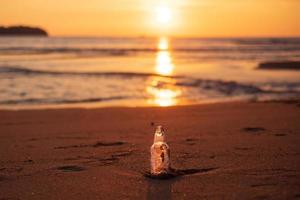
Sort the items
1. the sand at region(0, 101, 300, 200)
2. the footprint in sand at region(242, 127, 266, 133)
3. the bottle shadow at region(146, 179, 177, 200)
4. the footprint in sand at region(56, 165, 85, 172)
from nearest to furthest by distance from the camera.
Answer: the bottle shadow at region(146, 179, 177, 200) < the sand at region(0, 101, 300, 200) < the footprint in sand at region(56, 165, 85, 172) < the footprint in sand at region(242, 127, 266, 133)

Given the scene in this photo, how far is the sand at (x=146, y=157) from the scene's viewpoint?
3.60 metres

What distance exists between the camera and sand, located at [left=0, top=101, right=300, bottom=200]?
360cm

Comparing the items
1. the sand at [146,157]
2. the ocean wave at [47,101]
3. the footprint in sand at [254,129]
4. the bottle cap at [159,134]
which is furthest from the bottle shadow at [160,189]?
the ocean wave at [47,101]

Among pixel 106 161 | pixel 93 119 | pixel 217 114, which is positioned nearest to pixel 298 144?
pixel 106 161

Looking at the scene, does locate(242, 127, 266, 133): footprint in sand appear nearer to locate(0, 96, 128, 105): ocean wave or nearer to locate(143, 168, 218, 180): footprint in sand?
locate(143, 168, 218, 180): footprint in sand

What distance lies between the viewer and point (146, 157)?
466 cm

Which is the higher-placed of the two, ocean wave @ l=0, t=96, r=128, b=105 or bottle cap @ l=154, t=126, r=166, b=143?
ocean wave @ l=0, t=96, r=128, b=105

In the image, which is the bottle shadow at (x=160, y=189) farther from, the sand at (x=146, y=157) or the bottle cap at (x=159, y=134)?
the bottle cap at (x=159, y=134)

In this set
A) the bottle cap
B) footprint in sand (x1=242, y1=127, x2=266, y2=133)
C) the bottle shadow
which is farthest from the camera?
footprint in sand (x1=242, y1=127, x2=266, y2=133)

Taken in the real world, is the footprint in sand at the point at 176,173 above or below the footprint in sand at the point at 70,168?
below

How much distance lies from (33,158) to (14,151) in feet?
1.79

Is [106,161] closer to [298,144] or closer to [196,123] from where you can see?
[298,144]

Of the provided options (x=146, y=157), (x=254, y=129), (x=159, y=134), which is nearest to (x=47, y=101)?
(x=254, y=129)

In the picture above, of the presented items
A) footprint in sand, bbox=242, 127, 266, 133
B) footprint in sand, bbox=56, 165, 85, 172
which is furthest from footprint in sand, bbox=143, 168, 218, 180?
footprint in sand, bbox=242, 127, 266, 133
